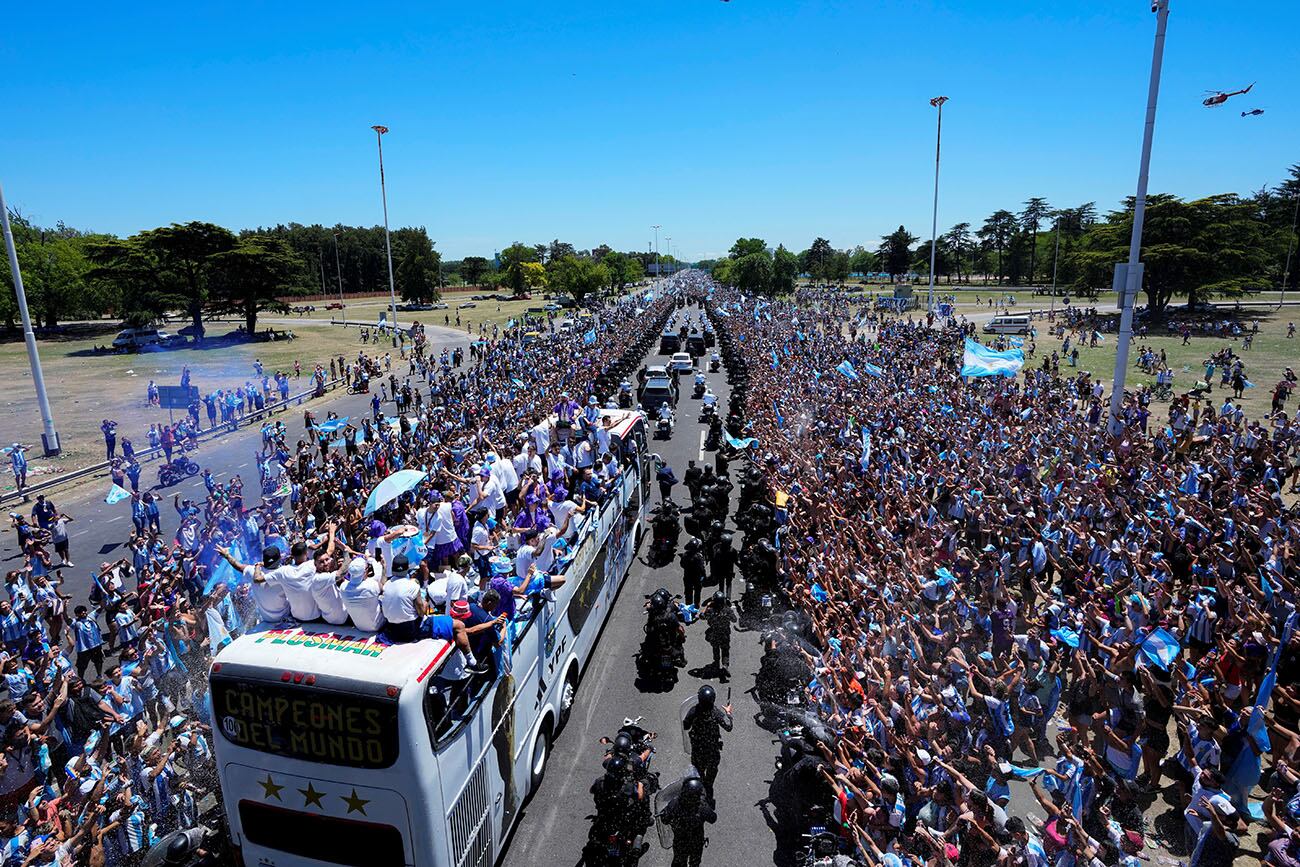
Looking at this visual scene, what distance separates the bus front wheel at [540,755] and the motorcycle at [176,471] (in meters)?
17.0

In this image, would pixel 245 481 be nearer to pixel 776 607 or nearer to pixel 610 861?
pixel 776 607

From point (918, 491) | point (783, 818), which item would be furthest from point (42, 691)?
point (918, 491)

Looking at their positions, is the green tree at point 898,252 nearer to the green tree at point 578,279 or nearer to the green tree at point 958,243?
the green tree at point 958,243

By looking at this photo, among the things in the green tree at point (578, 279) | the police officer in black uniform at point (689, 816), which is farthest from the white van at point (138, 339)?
the police officer in black uniform at point (689, 816)

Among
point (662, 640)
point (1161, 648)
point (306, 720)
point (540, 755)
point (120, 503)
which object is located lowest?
point (120, 503)

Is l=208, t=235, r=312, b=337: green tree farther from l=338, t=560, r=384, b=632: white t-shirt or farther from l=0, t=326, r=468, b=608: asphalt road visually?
l=338, t=560, r=384, b=632: white t-shirt

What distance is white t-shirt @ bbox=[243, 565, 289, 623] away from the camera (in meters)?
5.77

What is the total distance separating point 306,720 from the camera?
200 inches

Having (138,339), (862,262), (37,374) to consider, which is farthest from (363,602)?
(862,262)

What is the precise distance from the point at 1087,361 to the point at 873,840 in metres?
38.9

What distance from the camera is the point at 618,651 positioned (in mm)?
10312

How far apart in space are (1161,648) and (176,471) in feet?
74.0

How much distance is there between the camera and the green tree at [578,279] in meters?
85.9

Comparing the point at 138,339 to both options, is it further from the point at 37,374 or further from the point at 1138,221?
the point at 1138,221
